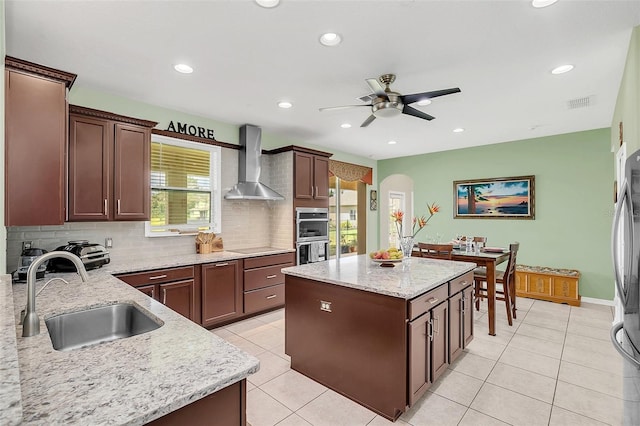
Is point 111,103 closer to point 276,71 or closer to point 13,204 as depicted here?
point 13,204

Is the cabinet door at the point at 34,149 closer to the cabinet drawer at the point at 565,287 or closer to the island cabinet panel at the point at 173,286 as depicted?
the island cabinet panel at the point at 173,286

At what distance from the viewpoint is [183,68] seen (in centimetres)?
286

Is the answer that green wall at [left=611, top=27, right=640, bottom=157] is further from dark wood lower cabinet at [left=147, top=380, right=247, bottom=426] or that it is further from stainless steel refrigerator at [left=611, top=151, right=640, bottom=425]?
dark wood lower cabinet at [left=147, top=380, right=247, bottom=426]

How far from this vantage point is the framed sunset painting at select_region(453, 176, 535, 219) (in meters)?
5.53

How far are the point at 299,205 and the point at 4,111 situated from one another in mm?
3361

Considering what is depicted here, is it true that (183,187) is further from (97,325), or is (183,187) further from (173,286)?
(97,325)

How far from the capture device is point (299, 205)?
4930 mm

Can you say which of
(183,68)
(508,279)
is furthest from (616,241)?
(183,68)

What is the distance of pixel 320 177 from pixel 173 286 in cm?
283

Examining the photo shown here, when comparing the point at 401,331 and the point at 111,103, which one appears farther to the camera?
the point at 111,103

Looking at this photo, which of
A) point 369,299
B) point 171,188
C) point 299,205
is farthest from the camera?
point 299,205

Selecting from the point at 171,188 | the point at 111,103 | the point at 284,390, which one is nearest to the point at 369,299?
the point at 284,390

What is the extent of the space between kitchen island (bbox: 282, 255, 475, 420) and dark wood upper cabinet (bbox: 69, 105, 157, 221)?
1.97 m

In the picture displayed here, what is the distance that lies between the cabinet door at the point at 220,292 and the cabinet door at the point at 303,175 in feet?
5.09
